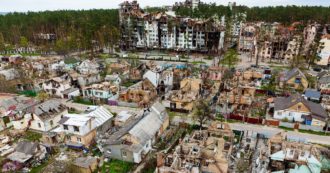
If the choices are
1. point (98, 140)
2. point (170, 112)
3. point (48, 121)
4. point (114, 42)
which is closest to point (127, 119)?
point (98, 140)

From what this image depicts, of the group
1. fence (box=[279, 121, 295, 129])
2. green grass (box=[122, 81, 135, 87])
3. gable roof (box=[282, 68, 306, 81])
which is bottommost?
fence (box=[279, 121, 295, 129])

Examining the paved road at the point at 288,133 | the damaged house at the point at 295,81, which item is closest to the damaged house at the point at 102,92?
the paved road at the point at 288,133

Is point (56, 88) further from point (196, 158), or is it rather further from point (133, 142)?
point (196, 158)

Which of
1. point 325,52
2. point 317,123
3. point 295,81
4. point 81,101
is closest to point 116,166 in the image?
point 81,101

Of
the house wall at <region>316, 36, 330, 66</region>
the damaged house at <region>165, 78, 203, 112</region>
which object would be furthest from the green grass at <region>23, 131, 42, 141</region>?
the house wall at <region>316, 36, 330, 66</region>

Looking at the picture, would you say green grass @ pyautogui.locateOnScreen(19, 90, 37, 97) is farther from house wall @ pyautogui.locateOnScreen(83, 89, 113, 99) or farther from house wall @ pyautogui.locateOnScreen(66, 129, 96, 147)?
house wall @ pyautogui.locateOnScreen(66, 129, 96, 147)

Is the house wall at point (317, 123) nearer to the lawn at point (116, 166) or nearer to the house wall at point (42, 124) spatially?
the lawn at point (116, 166)
